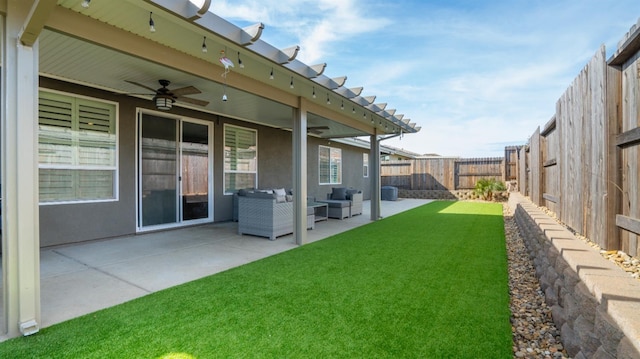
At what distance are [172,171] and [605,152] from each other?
708cm

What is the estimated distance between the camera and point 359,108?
6617 mm

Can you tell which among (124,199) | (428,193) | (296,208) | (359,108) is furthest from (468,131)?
(124,199)

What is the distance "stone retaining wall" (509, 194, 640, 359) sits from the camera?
1.49 meters

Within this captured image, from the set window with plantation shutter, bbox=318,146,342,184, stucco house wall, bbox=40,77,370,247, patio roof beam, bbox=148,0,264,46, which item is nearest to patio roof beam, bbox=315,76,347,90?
patio roof beam, bbox=148,0,264,46

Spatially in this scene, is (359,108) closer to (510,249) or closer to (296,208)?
(296,208)

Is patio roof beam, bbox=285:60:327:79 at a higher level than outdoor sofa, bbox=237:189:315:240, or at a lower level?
higher

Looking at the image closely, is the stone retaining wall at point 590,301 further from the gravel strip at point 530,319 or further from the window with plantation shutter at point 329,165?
the window with plantation shutter at point 329,165

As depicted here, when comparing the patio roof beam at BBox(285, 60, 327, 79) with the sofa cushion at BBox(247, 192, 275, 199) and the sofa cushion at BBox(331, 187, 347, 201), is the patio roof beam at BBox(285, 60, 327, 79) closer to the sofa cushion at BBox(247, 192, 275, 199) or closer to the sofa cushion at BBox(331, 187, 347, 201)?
the sofa cushion at BBox(247, 192, 275, 199)

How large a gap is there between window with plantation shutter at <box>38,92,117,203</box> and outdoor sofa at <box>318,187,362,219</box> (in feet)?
17.4

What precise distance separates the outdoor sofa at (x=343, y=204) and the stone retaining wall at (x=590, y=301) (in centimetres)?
597

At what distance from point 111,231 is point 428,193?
14.6m

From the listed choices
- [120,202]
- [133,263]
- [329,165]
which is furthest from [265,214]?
[329,165]

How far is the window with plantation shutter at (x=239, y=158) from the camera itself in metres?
8.25

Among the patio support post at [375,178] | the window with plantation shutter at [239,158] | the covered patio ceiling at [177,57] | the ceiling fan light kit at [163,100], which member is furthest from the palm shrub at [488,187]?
the ceiling fan light kit at [163,100]
